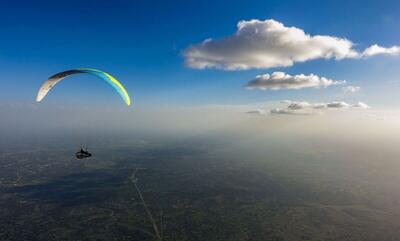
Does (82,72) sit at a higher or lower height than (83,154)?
higher

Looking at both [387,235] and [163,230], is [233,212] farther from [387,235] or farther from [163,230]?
[387,235]

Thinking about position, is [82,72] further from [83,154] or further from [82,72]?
[83,154]

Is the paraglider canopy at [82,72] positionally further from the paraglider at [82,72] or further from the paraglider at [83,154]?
the paraglider at [83,154]

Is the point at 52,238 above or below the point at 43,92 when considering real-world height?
below

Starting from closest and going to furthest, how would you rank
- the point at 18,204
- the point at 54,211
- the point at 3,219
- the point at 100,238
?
the point at 100,238
the point at 3,219
the point at 54,211
the point at 18,204

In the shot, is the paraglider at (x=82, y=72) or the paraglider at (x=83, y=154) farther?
the paraglider at (x=82, y=72)

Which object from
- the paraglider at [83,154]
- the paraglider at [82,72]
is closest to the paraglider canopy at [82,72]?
the paraglider at [82,72]

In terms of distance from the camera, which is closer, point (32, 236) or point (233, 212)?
point (32, 236)

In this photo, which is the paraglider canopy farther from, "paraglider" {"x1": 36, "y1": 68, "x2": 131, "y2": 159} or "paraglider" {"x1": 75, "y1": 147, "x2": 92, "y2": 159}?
"paraglider" {"x1": 75, "y1": 147, "x2": 92, "y2": 159}

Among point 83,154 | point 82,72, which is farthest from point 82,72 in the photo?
point 83,154

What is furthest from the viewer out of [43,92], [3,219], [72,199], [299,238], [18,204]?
[72,199]

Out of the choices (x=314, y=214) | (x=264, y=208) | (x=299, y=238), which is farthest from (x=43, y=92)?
(x=314, y=214)
